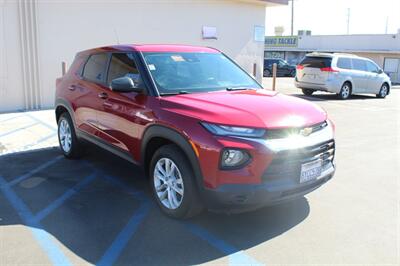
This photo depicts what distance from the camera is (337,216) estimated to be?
4484mm

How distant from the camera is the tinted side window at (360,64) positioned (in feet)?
55.6

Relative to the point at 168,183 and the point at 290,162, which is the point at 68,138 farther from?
the point at 290,162

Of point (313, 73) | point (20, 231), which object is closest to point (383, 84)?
point (313, 73)

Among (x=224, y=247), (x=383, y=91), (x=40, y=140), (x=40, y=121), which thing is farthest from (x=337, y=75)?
(x=224, y=247)

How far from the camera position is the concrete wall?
11.0 meters

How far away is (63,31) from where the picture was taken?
38.4 ft

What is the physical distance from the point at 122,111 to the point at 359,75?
1417 cm

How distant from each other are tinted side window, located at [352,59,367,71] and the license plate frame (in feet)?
46.0

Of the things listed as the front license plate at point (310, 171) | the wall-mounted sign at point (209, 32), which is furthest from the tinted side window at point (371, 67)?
the front license plate at point (310, 171)

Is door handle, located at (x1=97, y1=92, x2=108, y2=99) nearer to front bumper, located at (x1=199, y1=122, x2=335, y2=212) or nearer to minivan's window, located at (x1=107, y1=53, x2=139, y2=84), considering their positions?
minivan's window, located at (x1=107, y1=53, x2=139, y2=84)

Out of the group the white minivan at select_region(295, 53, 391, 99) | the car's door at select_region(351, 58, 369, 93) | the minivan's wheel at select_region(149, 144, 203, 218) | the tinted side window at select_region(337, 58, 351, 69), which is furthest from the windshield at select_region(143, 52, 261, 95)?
the car's door at select_region(351, 58, 369, 93)

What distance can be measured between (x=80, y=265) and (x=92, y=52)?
3.56m

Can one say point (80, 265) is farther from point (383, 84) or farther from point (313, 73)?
point (383, 84)

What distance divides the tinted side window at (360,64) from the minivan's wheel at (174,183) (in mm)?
14432
